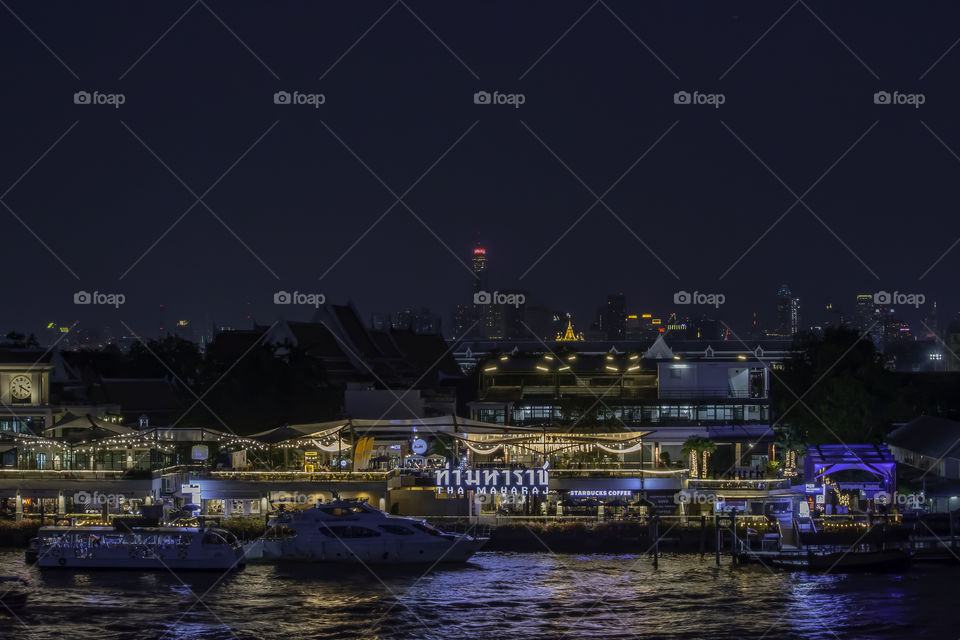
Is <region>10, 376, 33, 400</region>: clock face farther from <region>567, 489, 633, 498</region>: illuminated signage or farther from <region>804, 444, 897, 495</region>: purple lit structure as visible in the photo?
<region>804, 444, 897, 495</region>: purple lit structure

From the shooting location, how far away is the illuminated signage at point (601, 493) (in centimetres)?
4319

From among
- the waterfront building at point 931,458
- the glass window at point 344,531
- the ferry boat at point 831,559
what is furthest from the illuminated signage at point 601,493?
the waterfront building at point 931,458

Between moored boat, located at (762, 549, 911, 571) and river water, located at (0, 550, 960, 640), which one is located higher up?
moored boat, located at (762, 549, 911, 571)

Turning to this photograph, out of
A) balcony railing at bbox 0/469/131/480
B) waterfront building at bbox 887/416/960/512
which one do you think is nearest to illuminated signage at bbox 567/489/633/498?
waterfront building at bbox 887/416/960/512

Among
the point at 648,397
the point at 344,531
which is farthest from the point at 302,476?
the point at 648,397

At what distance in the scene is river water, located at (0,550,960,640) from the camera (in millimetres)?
28922

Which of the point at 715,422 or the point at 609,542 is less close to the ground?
the point at 715,422

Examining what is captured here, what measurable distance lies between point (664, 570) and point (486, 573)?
17.3ft

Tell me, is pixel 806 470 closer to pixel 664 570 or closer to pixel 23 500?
pixel 664 570

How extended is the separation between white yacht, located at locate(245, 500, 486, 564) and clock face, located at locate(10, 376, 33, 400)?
77.3 feet

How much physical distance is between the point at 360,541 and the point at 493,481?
6520 millimetres

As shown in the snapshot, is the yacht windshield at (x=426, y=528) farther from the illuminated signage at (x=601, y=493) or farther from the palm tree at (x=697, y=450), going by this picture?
the palm tree at (x=697, y=450)

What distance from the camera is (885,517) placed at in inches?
1519

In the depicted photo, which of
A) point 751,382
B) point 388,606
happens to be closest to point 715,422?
point 751,382
